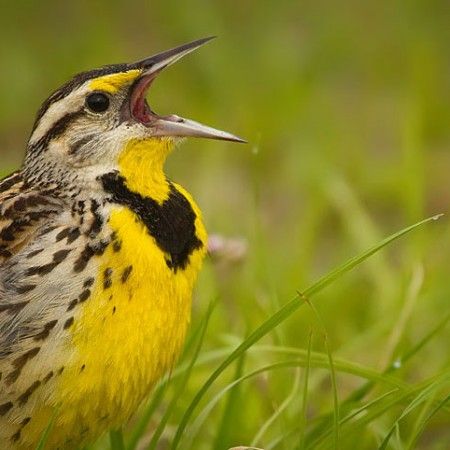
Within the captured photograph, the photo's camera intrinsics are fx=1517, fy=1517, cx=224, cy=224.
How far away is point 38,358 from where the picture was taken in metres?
3.27

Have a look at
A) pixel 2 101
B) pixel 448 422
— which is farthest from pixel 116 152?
pixel 2 101

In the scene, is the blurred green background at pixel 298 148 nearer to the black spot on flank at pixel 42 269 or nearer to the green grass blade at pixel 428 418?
the green grass blade at pixel 428 418

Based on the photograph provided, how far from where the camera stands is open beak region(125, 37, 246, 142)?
3.56 metres

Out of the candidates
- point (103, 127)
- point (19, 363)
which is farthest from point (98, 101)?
point (19, 363)

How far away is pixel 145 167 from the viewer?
355 centimetres

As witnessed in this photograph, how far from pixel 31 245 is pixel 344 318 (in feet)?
5.39

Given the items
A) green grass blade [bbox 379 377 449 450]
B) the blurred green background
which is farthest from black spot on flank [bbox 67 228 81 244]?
→ green grass blade [bbox 379 377 449 450]

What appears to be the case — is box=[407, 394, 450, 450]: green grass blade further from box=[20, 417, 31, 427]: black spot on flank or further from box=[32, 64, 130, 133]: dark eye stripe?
box=[32, 64, 130, 133]: dark eye stripe

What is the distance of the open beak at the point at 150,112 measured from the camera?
140 inches

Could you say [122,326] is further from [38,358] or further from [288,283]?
[288,283]

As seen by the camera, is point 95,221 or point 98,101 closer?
point 95,221

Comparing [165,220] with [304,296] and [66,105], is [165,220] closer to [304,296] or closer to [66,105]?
[66,105]

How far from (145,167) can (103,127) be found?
0.46 ft

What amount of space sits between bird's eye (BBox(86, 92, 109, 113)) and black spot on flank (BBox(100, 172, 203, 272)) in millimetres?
181
